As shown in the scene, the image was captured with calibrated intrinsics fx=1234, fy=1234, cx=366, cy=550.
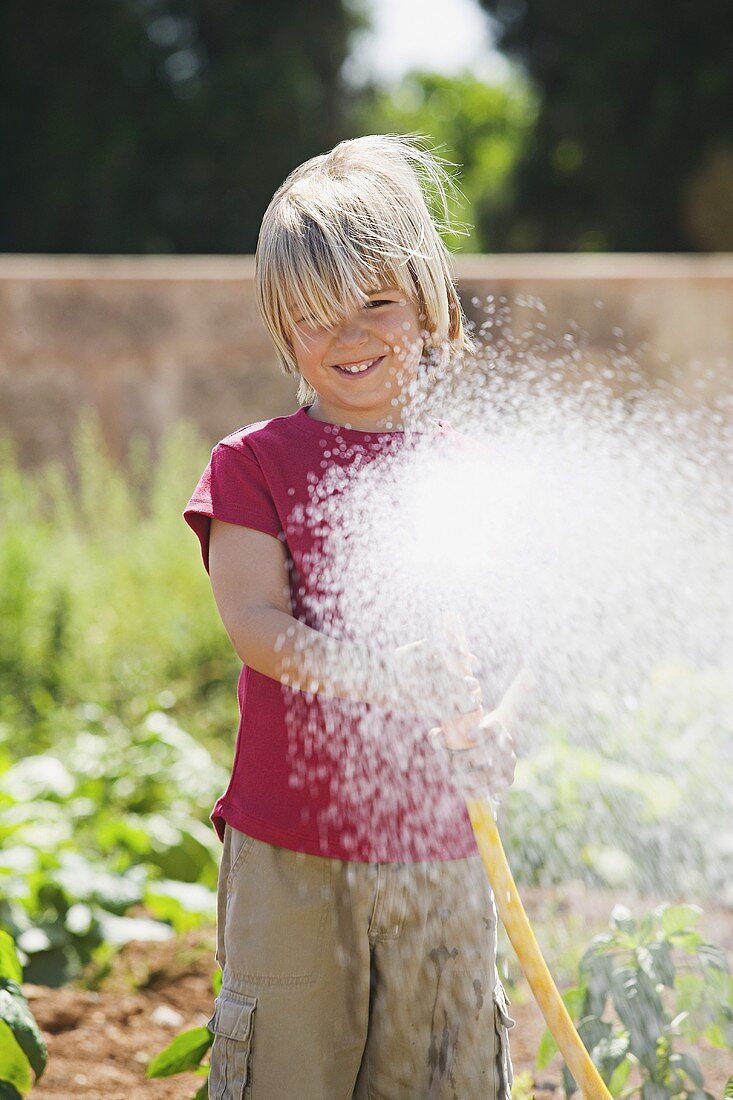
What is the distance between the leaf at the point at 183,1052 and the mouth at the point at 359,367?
0.86 metres

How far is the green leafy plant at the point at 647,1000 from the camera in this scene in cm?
154

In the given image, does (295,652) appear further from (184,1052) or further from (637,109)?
(637,109)

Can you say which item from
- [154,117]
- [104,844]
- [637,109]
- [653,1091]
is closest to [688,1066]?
[653,1091]

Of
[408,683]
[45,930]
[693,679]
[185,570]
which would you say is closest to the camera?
[408,683]

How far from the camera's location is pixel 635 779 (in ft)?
8.07

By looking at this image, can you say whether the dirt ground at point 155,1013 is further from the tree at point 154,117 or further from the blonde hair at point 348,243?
the tree at point 154,117

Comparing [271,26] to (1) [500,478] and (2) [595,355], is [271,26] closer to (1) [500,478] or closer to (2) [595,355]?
(2) [595,355]

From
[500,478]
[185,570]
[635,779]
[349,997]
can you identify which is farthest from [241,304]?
[349,997]

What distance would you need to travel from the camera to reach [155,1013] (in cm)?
221

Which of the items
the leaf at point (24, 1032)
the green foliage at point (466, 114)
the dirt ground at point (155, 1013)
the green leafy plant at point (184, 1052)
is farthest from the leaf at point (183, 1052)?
the green foliage at point (466, 114)

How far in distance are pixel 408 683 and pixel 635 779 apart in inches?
52.4

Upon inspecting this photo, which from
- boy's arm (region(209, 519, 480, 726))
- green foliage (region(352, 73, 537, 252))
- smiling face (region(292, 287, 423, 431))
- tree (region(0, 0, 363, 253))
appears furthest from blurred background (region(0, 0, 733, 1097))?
green foliage (region(352, 73, 537, 252))

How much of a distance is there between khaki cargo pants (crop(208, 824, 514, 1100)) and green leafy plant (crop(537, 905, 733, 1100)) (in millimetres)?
155

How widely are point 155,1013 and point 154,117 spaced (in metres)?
12.3
